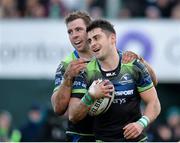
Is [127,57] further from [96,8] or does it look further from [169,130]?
[96,8]

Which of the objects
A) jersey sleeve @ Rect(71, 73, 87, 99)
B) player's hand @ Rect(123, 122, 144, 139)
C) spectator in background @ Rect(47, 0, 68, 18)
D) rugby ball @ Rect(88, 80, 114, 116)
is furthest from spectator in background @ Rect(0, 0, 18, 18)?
player's hand @ Rect(123, 122, 144, 139)

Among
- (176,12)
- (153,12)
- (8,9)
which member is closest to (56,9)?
(8,9)

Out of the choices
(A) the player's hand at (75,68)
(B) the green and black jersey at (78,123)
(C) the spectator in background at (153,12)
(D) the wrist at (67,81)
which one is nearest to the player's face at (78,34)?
(B) the green and black jersey at (78,123)

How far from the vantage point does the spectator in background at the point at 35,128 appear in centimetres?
1591

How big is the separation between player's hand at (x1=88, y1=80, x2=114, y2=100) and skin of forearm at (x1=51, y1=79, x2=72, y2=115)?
1.78ft

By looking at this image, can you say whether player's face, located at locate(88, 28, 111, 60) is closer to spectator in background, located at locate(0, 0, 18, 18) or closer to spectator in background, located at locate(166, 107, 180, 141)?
spectator in background, located at locate(166, 107, 180, 141)

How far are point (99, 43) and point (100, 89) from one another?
0.51 meters

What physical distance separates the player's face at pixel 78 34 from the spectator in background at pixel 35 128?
17.6ft

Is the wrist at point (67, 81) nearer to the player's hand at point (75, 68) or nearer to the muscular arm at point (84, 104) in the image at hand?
the player's hand at point (75, 68)

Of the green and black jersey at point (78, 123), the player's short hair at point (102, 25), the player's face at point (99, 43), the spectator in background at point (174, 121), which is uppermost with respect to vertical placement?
the player's short hair at point (102, 25)

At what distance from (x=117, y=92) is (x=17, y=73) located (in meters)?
9.74

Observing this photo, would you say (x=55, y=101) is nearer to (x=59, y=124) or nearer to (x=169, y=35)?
(x=59, y=124)

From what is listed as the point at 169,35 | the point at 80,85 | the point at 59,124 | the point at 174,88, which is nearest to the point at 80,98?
the point at 80,85

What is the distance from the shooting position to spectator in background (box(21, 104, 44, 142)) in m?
15.9
